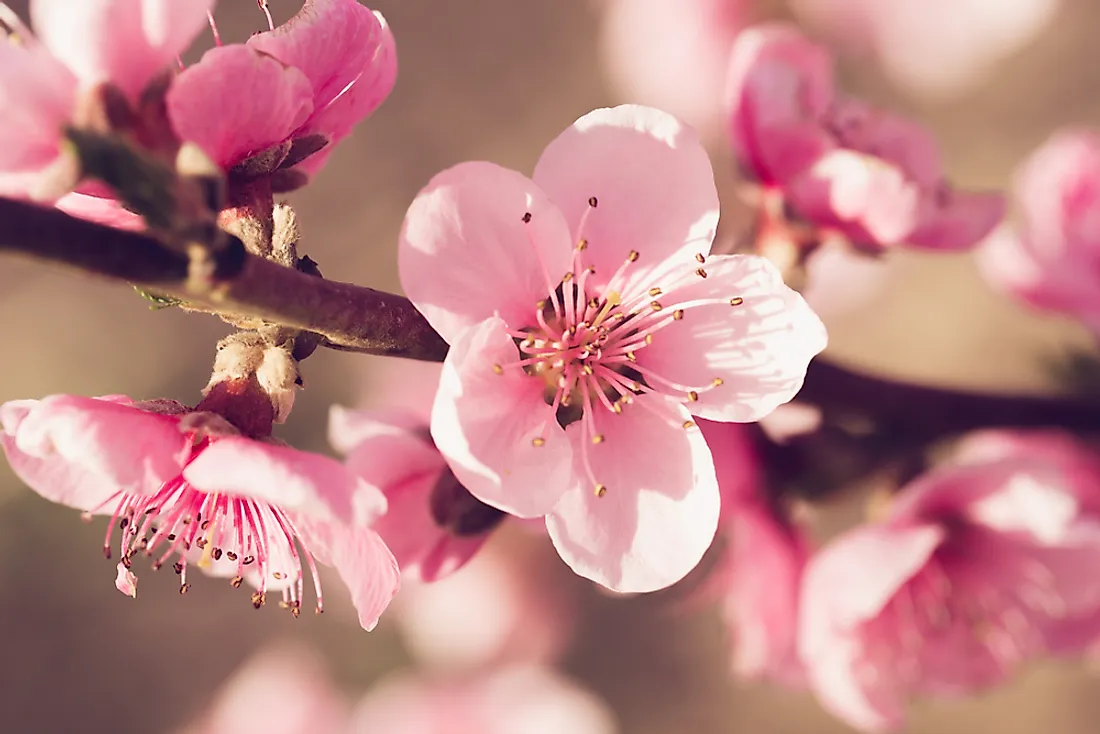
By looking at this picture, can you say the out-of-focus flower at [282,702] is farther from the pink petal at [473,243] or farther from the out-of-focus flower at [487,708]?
the pink petal at [473,243]

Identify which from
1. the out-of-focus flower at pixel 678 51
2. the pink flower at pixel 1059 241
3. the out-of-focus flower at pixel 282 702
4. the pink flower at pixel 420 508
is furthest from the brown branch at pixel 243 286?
the out-of-focus flower at pixel 282 702

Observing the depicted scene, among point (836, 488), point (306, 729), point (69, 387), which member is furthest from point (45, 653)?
point (836, 488)

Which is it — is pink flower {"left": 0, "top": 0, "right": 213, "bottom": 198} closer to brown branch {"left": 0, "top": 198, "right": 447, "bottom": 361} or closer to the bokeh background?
brown branch {"left": 0, "top": 198, "right": 447, "bottom": 361}

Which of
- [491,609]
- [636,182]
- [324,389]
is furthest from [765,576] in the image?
[324,389]

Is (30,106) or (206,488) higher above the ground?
(30,106)

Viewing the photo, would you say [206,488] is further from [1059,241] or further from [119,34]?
[1059,241]

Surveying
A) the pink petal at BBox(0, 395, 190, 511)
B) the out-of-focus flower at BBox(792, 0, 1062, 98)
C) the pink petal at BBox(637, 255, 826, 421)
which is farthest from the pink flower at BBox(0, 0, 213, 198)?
the out-of-focus flower at BBox(792, 0, 1062, 98)
